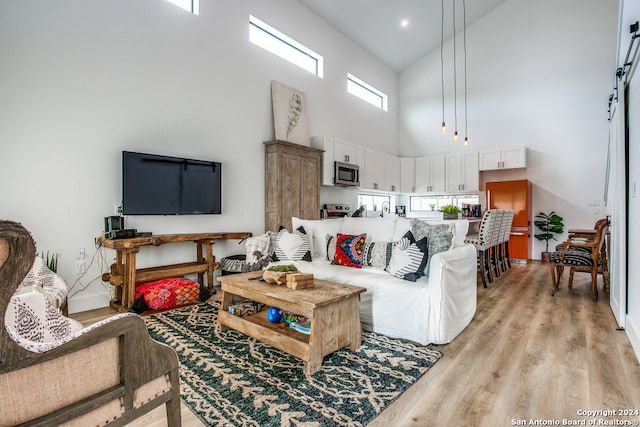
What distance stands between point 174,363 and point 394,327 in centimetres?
188

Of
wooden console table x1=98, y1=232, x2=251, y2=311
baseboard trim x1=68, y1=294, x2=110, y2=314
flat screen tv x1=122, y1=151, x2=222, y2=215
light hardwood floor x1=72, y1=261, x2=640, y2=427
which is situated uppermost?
flat screen tv x1=122, y1=151, x2=222, y2=215

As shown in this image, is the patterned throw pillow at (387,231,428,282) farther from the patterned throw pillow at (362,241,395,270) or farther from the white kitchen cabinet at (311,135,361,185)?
the white kitchen cabinet at (311,135,361,185)

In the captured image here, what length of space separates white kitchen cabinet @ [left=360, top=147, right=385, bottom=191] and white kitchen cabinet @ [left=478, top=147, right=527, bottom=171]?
6.99ft

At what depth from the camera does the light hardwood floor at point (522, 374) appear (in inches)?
64.0

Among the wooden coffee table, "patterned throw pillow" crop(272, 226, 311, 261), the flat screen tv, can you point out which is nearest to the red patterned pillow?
"patterned throw pillow" crop(272, 226, 311, 261)

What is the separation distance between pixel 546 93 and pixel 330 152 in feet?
15.2

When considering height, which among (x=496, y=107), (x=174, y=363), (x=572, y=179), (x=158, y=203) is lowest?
(x=174, y=363)

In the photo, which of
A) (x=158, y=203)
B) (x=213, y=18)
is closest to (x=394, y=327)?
(x=158, y=203)

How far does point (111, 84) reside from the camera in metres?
3.44

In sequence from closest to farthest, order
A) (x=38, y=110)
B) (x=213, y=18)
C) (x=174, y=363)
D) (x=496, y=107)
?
1. (x=174, y=363)
2. (x=38, y=110)
3. (x=213, y=18)
4. (x=496, y=107)

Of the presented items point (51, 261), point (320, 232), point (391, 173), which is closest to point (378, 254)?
point (320, 232)

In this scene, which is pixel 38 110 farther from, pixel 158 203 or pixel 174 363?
pixel 174 363

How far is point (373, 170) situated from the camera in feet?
22.8

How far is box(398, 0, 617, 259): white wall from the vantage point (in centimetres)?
600
